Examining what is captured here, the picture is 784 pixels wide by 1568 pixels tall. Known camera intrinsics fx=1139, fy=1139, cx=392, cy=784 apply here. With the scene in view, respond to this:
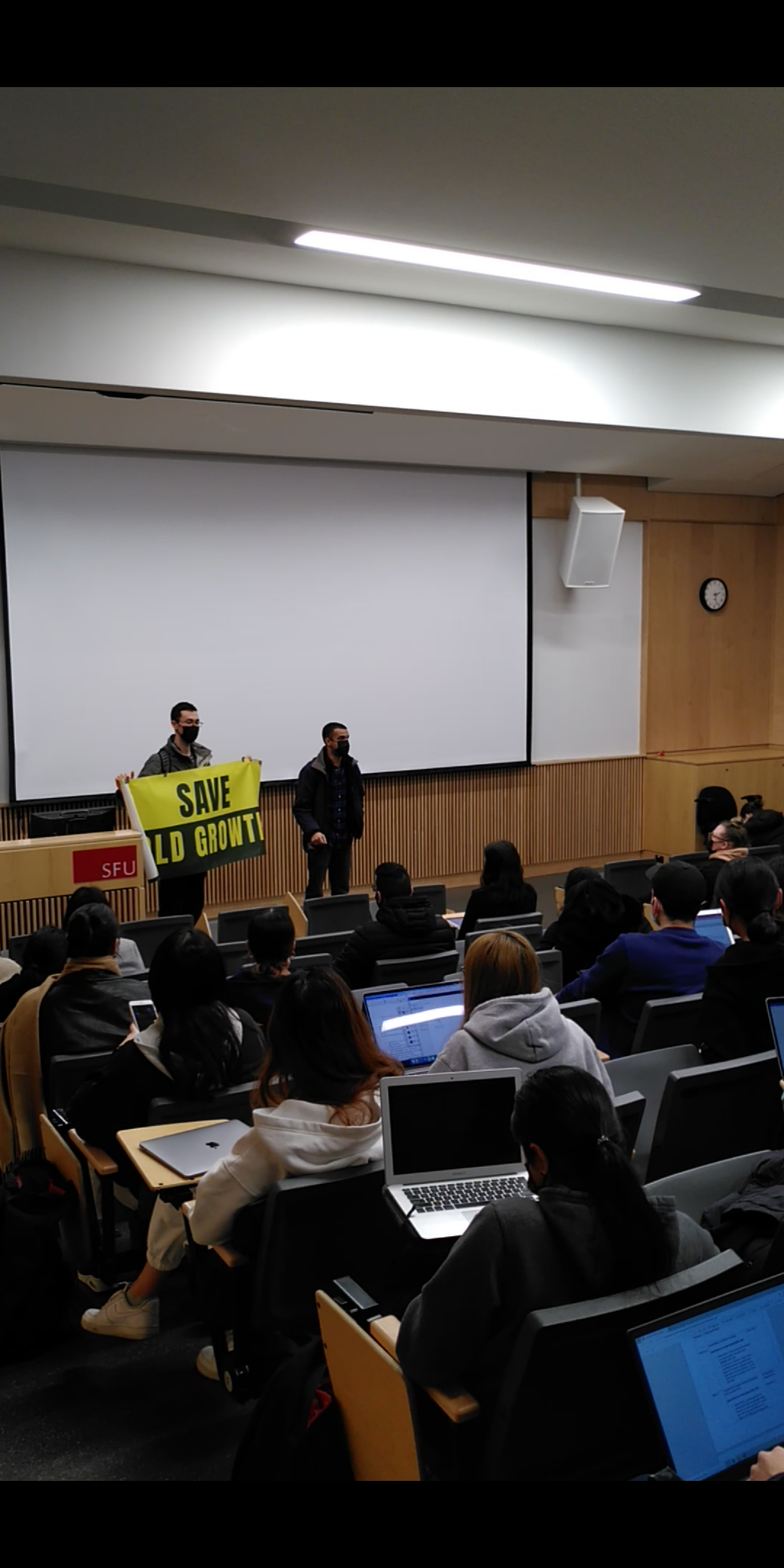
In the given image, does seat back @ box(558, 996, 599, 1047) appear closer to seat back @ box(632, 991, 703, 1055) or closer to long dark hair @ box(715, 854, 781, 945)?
seat back @ box(632, 991, 703, 1055)

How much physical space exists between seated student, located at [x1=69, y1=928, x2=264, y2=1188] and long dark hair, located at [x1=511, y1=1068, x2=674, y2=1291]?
57.1 inches

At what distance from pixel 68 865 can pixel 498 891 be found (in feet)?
8.45

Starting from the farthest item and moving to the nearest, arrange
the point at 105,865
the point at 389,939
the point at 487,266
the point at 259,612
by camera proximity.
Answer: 1. the point at 259,612
2. the point at 105,865
3. the point at 487,266
4. the point at 389,939

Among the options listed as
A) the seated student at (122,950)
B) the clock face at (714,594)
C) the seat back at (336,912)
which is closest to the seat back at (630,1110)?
the seated student at (122,950)

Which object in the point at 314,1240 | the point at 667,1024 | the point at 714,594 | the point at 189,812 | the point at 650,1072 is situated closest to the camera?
the point at 314,1240

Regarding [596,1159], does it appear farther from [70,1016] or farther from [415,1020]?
[70,1016]

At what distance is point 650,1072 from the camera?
11.9 feet

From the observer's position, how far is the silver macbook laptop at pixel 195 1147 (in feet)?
9.51

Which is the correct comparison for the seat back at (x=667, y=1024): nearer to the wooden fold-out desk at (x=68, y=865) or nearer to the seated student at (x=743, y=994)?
the seated student at (x=743, y=994)

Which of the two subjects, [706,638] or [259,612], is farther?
[706,638]

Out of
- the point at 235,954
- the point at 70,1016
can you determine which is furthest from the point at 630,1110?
the point at 235,954

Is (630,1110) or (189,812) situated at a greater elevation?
(189,812)

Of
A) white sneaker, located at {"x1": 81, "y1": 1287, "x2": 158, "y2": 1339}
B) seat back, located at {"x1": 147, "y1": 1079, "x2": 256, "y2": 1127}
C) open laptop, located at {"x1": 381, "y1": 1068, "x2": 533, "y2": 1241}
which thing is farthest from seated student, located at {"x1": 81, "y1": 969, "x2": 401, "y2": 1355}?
white sneaker, located at {"x1": 81, "y1": 1287, "x2": 158, "y2": 1339}

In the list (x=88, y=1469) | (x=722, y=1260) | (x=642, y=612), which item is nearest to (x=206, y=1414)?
(x=88, y=1469)
